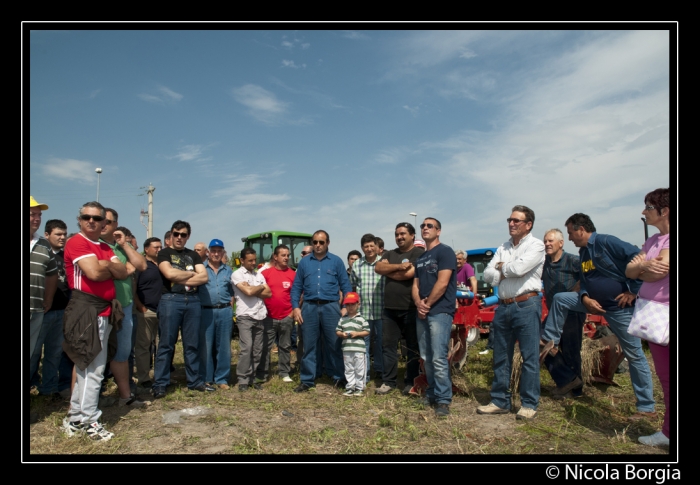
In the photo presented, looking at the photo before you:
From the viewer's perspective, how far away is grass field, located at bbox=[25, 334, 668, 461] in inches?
156

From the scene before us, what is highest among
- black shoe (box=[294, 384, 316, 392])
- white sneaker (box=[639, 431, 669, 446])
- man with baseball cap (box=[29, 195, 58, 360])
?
man with baseball cap (box=[29, 195, 58, 360])

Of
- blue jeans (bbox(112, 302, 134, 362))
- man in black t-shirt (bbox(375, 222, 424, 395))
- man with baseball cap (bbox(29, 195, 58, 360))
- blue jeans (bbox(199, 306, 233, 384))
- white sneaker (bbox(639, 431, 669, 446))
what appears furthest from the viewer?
blue jeans (bbox(199, 306, 233, 384))

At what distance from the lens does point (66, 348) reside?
13.6 ft

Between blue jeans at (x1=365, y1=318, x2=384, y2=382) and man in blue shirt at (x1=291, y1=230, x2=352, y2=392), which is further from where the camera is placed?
blue jeans at (x1=365, y1=318, x2=384, y2=382)

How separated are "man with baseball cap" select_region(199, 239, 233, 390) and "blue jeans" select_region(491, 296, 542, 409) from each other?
3.48 m

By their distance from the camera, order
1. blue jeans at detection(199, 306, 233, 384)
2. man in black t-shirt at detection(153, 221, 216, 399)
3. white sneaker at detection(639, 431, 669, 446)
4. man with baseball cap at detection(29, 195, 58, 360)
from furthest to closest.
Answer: blue jeans at detection(199, 306, 233, 384) → man in black t-shirt at detection(153, 221, 216, 399) → man with baseball cap at detection(29, 195, 58, 360) → white sneaker at detection(639, 431, 669, 446)

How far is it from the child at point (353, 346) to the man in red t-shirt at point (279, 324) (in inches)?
40.1

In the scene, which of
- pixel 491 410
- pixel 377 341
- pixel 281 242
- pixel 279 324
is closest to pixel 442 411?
pixel 491 410

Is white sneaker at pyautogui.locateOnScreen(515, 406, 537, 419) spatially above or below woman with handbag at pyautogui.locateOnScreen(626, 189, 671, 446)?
below

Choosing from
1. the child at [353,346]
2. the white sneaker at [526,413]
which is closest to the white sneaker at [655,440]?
the white sneaker at [526,413]

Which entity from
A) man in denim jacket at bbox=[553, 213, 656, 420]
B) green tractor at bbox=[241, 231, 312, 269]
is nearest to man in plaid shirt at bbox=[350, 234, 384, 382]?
man in denim jacket at bbox=[553, 213, 656, 420]

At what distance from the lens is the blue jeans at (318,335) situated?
615cm

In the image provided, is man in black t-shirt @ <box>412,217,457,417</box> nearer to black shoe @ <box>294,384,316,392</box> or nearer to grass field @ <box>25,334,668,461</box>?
grass field @ <box>25,334,668,461</box>

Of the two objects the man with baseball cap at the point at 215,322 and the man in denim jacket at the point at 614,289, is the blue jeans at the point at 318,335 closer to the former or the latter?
the man with baseball cap at the point at 215,322
